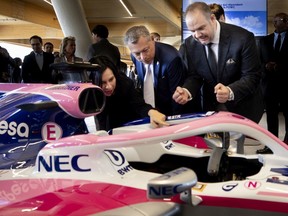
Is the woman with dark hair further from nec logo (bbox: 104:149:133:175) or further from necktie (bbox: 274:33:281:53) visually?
necktie (bbox: 274:33:281:53)

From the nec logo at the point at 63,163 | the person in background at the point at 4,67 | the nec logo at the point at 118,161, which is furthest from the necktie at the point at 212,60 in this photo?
the person in background at the point at 4,67

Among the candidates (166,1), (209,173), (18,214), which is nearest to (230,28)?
(209,173)

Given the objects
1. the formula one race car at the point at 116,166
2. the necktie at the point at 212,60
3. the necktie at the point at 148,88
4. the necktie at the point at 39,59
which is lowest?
the formula one race car at the point at 116,166

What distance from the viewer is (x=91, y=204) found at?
1383 mm

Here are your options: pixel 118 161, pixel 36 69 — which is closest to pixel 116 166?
pixel 118 161

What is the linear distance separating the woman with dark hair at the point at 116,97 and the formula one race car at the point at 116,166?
0.26 meters

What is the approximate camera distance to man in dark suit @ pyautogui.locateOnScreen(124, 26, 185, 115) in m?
2.39

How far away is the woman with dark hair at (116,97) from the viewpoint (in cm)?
241

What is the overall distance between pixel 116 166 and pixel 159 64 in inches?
48.5

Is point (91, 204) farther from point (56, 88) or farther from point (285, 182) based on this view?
point (56, 88)

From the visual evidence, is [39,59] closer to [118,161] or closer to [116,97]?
[116,97]

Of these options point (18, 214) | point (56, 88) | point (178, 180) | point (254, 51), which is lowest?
point (18, 214)

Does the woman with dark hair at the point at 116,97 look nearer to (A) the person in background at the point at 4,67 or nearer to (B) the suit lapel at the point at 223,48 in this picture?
(B) the suit lapel at the point at 223,48

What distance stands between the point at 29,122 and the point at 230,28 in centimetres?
129
